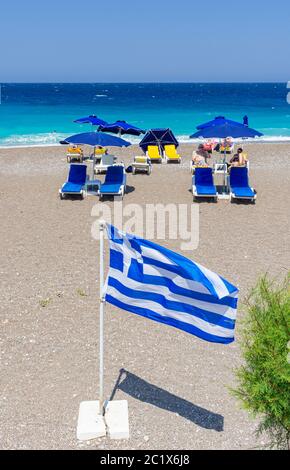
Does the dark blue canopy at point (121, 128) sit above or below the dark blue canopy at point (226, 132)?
above

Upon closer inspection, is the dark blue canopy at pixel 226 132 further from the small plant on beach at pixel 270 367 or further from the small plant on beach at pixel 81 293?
the small plant on beach at pixel 270 367

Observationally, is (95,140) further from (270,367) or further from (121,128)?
(270,367)

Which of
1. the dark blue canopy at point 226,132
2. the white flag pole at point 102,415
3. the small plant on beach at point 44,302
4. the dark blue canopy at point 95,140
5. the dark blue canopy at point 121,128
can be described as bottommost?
the white flag pole at point 102,415

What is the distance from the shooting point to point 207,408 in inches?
195

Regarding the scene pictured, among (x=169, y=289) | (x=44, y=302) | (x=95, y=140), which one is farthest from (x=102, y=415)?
(x=95, y=140)

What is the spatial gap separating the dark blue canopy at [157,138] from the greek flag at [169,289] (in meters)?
16.2

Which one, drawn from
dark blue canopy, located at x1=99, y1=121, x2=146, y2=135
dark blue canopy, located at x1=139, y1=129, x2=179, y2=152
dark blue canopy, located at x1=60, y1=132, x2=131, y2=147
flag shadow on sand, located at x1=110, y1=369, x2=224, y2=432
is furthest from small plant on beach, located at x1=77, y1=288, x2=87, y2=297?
dark blue canopy, located at x1=139, y1=129, x2=179, y2=152

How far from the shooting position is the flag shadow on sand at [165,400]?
4.77m

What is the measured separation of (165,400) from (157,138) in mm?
16365

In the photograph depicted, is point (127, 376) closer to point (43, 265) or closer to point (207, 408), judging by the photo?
point (207, 408)

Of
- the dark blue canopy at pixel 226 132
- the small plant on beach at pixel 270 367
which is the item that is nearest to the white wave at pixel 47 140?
the dark blue canopy at pixel 226 132

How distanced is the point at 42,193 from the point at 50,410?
379 inches

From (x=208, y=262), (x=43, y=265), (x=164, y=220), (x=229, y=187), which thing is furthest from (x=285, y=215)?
(x=43, y=265)

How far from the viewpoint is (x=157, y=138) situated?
2016 centimetres
